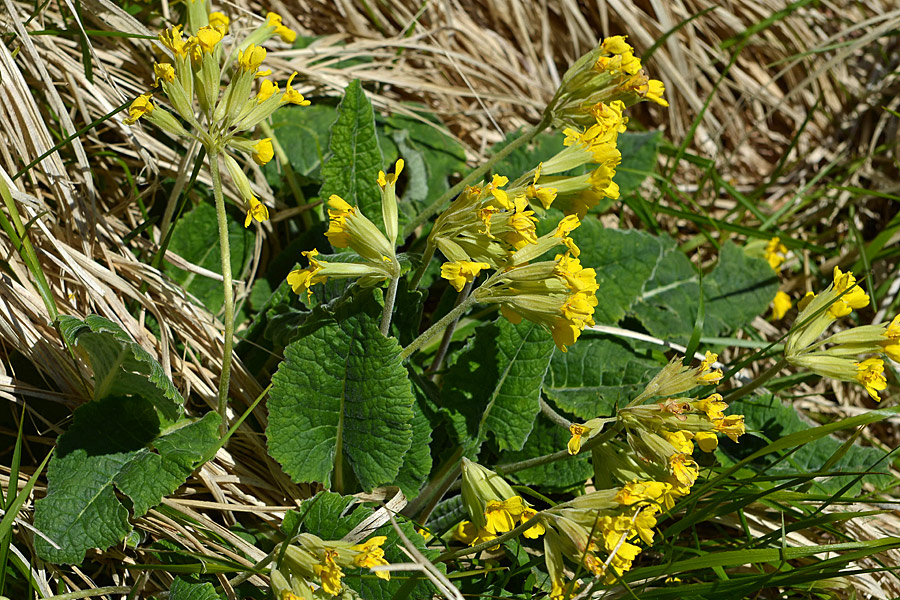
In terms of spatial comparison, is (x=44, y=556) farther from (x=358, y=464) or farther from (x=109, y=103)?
(x=109, y=103)

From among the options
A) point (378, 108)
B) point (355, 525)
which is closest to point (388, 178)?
point (355, 525)

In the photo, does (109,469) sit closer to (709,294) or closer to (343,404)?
(343,404)

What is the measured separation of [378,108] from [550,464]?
6.26 feet

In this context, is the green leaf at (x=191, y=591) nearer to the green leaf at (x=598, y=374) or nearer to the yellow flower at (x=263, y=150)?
the yellow flower at (x=263, y=150)

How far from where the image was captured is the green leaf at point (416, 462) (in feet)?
8.13

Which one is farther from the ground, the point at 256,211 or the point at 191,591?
the point at 256,211

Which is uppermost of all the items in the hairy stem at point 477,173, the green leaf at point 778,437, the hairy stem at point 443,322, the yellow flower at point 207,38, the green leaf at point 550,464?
the yellow flower at point 207,38

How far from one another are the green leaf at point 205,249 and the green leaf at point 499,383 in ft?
3.23

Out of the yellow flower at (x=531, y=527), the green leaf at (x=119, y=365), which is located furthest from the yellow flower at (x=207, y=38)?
the yellow flower at (x=531, y=527)

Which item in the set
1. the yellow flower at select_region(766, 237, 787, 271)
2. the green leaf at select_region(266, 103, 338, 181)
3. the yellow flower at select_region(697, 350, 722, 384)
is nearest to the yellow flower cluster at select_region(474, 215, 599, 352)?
the yellow flower at select_region(697, 350, 722, 384)

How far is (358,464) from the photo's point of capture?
2.42 meters

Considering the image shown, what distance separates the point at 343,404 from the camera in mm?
2424

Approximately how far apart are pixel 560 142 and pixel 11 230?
7.73 ft

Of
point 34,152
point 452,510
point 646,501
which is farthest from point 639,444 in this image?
point 34,152
